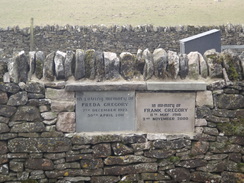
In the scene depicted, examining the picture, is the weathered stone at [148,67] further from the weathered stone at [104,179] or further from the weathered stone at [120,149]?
the weathered stone at [104,179]

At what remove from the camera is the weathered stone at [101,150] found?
17.8 feet

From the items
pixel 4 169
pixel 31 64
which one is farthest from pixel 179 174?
pixel 31 64

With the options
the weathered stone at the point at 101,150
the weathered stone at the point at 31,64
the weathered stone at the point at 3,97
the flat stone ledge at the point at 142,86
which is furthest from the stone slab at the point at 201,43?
the weathered stone at the point at 3,97

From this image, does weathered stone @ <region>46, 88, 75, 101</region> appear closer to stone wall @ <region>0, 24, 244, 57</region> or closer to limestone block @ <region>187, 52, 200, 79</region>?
limestone block @ <region>187, 52, 200, 79</region>

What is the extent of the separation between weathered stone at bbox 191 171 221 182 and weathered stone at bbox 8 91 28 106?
9.40 feet

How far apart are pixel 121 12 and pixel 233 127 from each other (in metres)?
33.7

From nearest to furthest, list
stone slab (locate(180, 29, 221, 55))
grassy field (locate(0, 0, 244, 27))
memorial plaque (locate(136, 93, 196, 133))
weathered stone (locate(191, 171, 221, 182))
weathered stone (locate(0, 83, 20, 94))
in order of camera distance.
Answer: weathered stone (locate(0, 83, 20, 94)) < memorial plaque (locate(136, 93, 196, 133)) < weathered stone (locate(191, 171, 221, 182)) < stone slab (locate(180, 29, 221, 55)) < grassy field (locate(0, 0, 244, 27))

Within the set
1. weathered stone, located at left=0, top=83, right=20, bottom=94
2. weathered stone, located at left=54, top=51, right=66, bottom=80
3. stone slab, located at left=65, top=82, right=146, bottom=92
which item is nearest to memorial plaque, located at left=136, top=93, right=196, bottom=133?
stone slab, located at left=65, top=82, right=146, bottom=92

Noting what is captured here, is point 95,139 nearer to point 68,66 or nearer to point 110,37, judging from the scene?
point 68,66

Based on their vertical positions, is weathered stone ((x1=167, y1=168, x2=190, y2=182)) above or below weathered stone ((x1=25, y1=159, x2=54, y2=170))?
below

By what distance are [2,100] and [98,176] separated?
6.21ft

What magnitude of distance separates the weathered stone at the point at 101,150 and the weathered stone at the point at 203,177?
1.40 metres

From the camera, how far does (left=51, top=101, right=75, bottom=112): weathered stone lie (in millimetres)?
5293

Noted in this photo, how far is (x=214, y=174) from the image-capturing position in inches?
219
